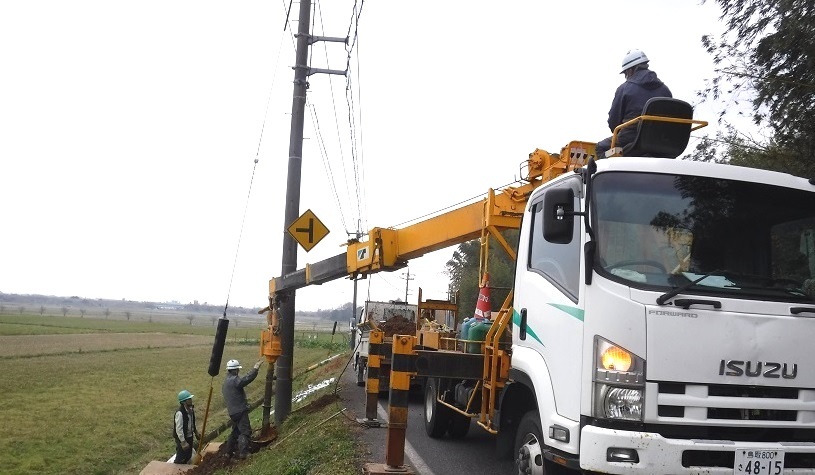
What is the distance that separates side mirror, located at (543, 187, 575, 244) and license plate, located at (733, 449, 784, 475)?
1.78m

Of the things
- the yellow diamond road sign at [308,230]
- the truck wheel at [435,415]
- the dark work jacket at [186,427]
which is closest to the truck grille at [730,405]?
the truck wheel at [435,415]

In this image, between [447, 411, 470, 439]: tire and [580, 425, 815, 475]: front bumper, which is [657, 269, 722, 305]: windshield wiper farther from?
[447, 411, 470, 439]: tire

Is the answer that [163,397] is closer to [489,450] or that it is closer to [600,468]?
[489,450]

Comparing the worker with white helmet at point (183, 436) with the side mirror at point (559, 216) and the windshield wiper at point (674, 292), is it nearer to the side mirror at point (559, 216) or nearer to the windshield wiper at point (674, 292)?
the side mirror at point (559, 216)

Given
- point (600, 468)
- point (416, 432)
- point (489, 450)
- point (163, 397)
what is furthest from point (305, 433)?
point (163, 397)

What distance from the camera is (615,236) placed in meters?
5.13

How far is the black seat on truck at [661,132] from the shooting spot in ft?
19.0

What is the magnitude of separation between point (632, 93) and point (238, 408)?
8844 mm

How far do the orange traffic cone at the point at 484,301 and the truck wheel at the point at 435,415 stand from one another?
210cm

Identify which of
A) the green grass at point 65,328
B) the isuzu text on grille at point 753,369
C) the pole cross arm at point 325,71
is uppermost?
the pole cross arm at point 325,71

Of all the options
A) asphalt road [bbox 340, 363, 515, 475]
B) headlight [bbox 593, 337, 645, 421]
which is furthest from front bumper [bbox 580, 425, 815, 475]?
asphalt road [bbox 340, 363, 515, 475]

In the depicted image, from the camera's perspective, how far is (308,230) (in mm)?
13453

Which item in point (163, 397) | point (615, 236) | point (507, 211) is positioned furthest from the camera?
point (163, 397)

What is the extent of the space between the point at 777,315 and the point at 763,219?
3.07 ft
